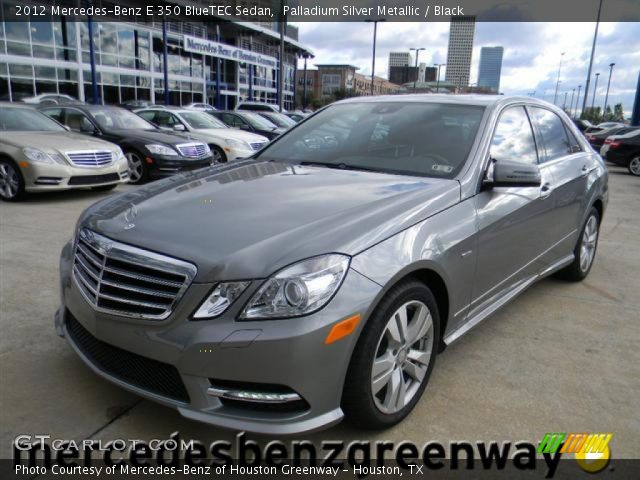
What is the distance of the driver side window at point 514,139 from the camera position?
340 cm

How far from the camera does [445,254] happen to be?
2652mm

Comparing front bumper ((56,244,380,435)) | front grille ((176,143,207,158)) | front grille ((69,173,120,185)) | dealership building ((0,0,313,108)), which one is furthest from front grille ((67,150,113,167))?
dealership building ((0,0,313,108))

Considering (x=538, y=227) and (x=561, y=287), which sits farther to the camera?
(x=561, y=287)

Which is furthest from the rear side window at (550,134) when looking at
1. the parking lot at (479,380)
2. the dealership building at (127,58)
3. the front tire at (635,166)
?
the dealership building at (127,58)

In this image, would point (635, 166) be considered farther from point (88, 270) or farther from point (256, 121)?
point (88, 270)

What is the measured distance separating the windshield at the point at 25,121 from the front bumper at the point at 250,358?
25.1ft

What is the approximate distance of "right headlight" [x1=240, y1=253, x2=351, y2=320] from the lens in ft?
6.81

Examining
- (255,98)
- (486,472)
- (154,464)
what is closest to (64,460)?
(154,464)

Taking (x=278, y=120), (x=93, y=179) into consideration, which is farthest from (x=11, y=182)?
(x=278, y=120)

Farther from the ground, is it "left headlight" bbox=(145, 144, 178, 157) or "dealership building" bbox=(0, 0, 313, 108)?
"dealership building" bbox=(0, 0, 313, 108)

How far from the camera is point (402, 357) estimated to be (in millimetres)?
2500

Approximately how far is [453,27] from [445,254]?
234 feet

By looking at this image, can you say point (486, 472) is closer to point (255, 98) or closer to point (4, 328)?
point (4, 328)

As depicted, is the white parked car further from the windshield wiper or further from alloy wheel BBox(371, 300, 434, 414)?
alloy wheel BBox(371, 300, 434, 414)
